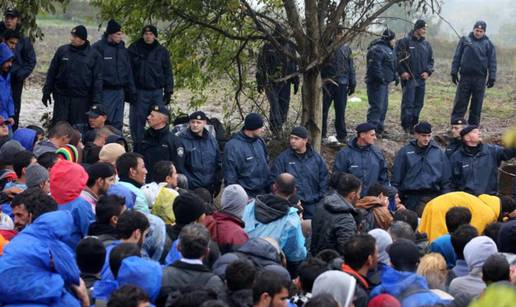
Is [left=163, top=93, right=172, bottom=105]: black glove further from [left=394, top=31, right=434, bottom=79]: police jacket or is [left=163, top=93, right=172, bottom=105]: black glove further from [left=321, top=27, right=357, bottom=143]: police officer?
[left=394, top=31, right=434, bottom=79]: police jacket

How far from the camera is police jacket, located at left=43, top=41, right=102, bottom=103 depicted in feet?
44.5

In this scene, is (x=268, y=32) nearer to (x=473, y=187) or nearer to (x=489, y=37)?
(x=473, y=187)

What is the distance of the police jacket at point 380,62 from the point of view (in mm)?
16297

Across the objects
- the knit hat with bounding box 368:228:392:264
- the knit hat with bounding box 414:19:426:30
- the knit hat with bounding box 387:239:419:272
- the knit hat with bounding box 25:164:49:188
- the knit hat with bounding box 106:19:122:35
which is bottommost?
the knit hat with bounding box 368:228:392:264

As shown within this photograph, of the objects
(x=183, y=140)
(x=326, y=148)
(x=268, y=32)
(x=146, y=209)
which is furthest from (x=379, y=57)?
(x=146, y=209)

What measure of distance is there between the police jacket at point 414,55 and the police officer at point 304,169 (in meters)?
5.62

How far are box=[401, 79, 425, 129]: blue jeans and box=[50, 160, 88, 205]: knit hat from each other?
33.4 ft

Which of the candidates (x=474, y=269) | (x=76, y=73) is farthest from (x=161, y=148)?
(x=474, y=269)

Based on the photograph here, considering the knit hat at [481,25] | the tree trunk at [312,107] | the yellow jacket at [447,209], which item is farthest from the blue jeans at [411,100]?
the yellow jacket at [447,209]

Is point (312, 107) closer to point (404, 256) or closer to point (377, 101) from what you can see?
point (377, 101)

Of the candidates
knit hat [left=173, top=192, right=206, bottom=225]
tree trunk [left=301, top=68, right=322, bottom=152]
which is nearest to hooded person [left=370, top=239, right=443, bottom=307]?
knit hat [left=173, top=192, right=206, bottom=225]

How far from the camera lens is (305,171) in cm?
1158

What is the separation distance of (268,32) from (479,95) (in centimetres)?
499

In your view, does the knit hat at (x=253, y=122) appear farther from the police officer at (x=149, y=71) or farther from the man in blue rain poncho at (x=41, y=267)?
the man in blue rain poncho at (x=41, y=267)
